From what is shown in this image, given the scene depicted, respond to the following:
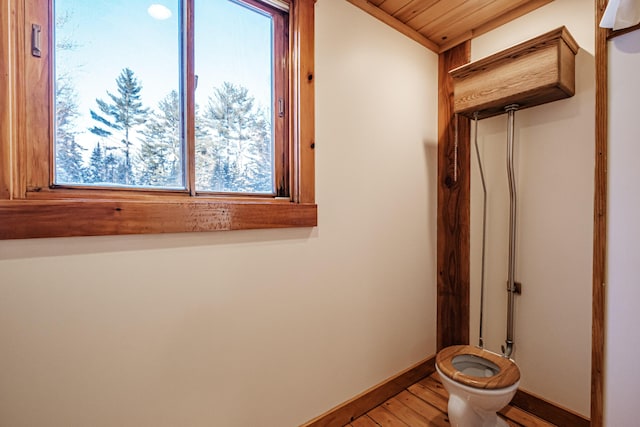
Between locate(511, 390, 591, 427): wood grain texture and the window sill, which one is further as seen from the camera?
locate(511, 390, 591, 427): wood grain texture

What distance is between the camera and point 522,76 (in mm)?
1444

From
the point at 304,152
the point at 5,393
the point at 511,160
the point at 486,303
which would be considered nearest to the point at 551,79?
the point at 511,160

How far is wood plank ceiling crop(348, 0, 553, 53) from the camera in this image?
5.40 ft

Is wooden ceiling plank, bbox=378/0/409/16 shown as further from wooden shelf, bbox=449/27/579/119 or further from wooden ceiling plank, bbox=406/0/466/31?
wooden shelf, bbox=449/27/579/119

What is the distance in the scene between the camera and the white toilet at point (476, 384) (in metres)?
1.28

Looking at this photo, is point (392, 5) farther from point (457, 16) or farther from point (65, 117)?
point (65, 117)

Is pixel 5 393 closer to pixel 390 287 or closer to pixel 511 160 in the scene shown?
pixel 390 287

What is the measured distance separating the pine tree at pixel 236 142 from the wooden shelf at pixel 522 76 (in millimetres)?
1140

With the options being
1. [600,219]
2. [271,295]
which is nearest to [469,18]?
[600,219]

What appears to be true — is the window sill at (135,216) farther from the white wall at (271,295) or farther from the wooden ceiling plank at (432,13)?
the wooden ceiling plank at (432,13)

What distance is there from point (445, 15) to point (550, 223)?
1326 mm

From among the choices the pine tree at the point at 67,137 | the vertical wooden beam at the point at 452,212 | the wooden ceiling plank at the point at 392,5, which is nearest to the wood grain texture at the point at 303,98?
the wooden ceiling plank at the point at 392,5

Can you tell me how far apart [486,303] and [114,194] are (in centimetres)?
208

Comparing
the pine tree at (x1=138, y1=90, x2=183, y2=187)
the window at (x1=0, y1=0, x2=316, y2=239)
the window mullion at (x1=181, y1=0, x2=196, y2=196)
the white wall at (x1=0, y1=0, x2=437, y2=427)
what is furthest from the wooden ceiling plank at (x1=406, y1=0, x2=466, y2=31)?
the pine tree at (x1=138, y1=90, x2=183, y2=187)
